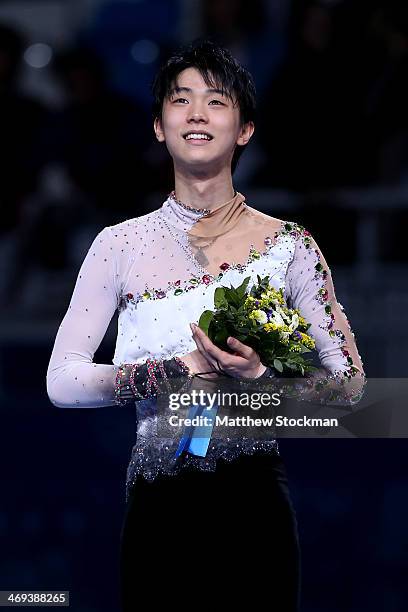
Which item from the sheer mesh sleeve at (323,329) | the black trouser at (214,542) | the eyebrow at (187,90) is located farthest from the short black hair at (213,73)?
the black trouser at (214,542)

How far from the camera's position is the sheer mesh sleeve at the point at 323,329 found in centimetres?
246

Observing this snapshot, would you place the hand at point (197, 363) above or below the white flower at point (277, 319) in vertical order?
below

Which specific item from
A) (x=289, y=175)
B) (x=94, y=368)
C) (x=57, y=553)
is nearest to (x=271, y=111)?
(x=289, y=175)

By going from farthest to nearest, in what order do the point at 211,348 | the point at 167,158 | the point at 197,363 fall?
the point at 167,158
the point at 197,363
the point at 211,348

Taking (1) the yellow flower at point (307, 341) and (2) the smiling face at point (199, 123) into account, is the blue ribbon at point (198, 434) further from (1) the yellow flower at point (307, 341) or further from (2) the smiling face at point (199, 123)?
(2) the smiling face at point (199, 123)

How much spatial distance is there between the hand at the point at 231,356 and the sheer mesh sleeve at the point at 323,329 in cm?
19

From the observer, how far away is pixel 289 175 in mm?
5637

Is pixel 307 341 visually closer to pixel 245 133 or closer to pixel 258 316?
pixel 258 316

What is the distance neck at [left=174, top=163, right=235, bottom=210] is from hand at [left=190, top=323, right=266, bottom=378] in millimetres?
341

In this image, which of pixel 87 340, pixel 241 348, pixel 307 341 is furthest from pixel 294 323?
pixel 87 340

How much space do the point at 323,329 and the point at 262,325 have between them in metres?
0.23

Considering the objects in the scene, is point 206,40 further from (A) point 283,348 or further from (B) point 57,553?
(B) point 57,553

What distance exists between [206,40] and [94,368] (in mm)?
690

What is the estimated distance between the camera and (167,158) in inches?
212
